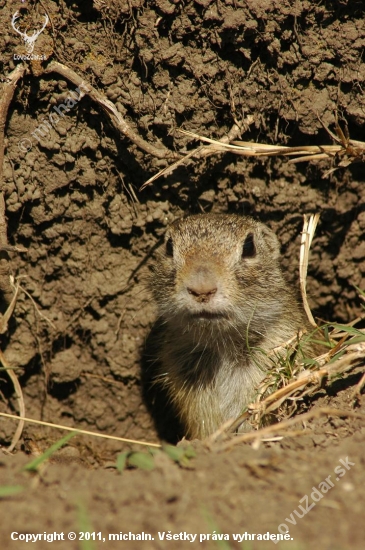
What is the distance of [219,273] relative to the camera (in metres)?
5.18

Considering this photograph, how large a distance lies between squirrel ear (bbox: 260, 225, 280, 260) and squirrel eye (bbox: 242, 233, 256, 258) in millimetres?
406

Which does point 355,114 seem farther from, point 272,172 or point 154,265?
point 154,265

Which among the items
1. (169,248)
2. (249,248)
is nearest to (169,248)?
(169,248)

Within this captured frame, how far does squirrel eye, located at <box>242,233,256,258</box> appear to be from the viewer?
18.9ft

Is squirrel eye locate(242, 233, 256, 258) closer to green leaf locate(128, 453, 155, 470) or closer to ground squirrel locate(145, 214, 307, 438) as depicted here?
ground squirrel locate(145, 214, 307, 438)

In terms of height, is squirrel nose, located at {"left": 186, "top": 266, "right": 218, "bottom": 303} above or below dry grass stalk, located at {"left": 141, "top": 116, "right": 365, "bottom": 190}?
below

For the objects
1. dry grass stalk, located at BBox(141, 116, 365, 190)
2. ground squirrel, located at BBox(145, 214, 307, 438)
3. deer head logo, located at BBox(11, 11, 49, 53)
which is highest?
deer head logo, located at BBox(11, 11, 49, 53)

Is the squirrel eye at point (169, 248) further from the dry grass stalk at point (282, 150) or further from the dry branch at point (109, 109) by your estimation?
the dry branch at point (109, 109)

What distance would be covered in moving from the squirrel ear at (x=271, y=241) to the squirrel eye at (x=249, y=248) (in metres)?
0.41

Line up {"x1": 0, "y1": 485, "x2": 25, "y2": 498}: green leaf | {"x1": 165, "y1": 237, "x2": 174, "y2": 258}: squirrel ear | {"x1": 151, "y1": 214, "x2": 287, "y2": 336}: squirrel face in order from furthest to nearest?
1. {"x1": 165, "y1": 237, "x2": 174, "y2": 258}: squirrel ear
2. {"x1": 151, "y1": 214, "x2": 287, "y2": 336}: squirrel face
3. {"x1": 0, "y1": 485, "x2": 25, "y2": 498}: green leaf

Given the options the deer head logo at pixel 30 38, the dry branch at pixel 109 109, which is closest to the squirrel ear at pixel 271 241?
the dry branch at pixel 109 109

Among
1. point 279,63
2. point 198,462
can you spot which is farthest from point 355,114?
point 198,462

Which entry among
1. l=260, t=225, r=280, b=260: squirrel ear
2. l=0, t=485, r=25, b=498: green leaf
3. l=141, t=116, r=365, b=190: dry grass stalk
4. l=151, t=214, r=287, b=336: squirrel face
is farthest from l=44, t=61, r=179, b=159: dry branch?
l=0, t=485, r=25, b=498: green leaf

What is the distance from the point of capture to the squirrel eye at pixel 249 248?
576cm
